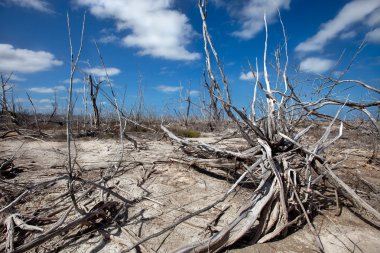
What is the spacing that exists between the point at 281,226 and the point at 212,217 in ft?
1.90

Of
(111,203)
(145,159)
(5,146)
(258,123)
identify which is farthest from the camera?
(5,146)

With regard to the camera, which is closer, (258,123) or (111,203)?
(111,203)

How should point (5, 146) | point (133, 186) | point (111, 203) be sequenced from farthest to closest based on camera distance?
1. point (5, 146)
2. point (133, 186)
3. point (111, 203)

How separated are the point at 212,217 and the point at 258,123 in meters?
1.50

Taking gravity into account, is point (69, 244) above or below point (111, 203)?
below

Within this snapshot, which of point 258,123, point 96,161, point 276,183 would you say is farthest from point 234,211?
point 96,161

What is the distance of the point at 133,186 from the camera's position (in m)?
2.89

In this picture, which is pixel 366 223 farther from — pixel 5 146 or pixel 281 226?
pixel 5 146

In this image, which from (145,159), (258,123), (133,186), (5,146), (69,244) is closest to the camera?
(69,244)

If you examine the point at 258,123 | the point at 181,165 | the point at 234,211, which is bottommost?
the point at 234,211

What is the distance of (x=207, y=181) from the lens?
3.01m

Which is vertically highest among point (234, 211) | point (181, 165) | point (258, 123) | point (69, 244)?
point (258, 123)

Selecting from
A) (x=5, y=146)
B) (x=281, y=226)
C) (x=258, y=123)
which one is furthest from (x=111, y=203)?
(x=5, y=146)

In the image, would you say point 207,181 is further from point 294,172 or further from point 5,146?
point 5,146
